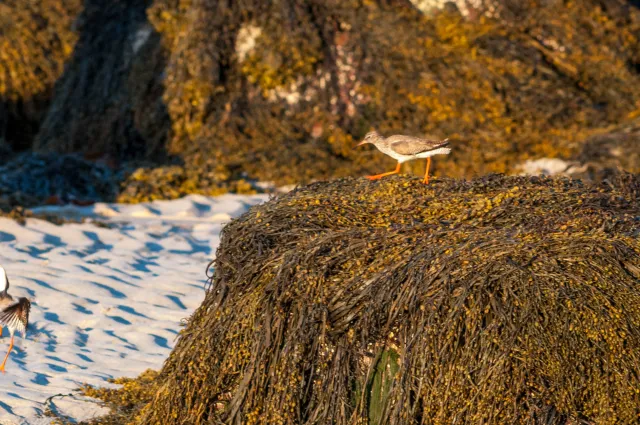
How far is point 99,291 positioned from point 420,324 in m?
3.68

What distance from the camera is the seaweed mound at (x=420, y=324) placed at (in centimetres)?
380

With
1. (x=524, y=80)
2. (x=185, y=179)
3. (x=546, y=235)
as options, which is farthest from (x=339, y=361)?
(x=524, y=80)

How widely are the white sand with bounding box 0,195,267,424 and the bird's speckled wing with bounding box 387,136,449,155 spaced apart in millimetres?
2014

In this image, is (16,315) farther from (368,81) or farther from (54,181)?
(368,81)

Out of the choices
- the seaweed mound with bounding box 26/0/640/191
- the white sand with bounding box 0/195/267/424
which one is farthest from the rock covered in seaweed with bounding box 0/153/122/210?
the seaweed mound with bounding box 26/0/640/191

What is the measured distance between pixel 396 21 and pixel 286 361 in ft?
31.2

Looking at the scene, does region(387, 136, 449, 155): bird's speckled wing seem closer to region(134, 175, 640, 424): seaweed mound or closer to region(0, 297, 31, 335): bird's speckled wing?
region(134, 175, 640, 424): seaweed mound

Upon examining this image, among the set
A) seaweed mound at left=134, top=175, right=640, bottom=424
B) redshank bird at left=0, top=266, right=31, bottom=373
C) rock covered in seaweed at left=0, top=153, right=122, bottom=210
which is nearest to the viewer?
seaweed mound at left=134, top=175, right=640, bottom=424

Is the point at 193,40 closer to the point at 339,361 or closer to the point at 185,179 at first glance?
the point at 185,179

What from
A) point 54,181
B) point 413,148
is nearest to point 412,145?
point 413,148

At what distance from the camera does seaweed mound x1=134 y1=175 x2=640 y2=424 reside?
380cm

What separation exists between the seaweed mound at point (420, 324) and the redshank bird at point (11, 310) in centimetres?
115

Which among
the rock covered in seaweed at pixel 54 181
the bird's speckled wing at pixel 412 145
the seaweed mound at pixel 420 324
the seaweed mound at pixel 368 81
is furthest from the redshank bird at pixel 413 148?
the seaweed mound at pixel 368 81

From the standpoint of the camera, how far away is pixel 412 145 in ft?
17.7
